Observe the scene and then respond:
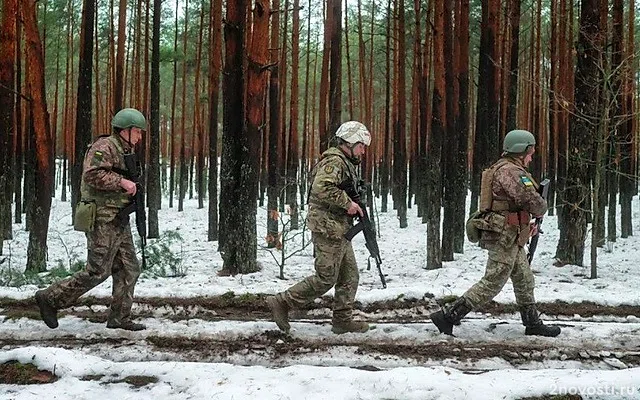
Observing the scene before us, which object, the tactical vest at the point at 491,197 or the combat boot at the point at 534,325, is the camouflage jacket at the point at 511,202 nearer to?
the tactical vest at the point at 491,197

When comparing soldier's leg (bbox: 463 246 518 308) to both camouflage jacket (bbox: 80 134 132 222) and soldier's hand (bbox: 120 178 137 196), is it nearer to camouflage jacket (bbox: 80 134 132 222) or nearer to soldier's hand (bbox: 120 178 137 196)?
soldier's hand (bbox: 120 178 137 196)

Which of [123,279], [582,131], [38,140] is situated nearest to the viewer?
[123,279]

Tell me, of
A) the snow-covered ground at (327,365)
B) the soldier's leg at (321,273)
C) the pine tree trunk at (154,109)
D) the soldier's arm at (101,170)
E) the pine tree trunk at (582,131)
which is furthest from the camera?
the pine tree trunk at (154,109)

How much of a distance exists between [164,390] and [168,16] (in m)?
27.3

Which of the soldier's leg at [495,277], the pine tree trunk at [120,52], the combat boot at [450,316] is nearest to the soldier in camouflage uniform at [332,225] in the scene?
the combat boot at [450,316]

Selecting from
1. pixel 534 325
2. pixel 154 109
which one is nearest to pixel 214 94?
pixel 154 109

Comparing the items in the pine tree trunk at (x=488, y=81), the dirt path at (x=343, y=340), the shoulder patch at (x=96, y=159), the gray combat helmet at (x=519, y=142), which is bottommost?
the dirt path at (x=343, y=340)

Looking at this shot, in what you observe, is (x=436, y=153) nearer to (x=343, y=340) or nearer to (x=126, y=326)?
(x=343, y=340)

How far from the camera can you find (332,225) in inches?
197

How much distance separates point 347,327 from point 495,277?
4.93ft

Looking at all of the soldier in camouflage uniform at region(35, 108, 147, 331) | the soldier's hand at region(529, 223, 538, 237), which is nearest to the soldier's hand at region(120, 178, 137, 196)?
the soldier in camouflage uniform at region(35, 108, 147, 331)

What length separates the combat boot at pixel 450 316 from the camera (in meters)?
5.04

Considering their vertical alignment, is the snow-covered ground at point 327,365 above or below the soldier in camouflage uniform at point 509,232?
below

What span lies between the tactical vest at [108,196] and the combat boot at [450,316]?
10.5 ft
